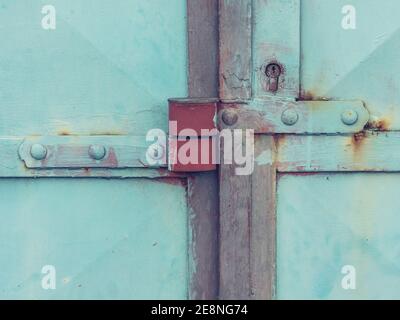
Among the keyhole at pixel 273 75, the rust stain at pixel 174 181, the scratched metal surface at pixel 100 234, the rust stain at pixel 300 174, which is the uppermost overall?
the keyhole at pixel 273 75

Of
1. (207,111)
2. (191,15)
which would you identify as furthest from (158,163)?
(191,15)

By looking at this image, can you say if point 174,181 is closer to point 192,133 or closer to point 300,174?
point 192,133

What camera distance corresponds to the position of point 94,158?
46.1 inches

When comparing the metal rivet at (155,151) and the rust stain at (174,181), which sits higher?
the metal rivet at (155,151)

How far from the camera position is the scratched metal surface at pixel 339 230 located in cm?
117

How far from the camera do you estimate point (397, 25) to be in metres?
1.15

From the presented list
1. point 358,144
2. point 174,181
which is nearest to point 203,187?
point 174,181

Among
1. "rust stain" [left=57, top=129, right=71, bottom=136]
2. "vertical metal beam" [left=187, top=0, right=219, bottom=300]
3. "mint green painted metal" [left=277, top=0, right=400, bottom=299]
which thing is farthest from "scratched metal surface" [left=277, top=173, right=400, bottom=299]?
"rust stain" [left=57, top=129, right=71, bottom=136]

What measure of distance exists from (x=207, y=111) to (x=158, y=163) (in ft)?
0.42

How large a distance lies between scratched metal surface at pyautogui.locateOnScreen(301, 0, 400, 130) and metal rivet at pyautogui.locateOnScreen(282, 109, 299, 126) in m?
0.04

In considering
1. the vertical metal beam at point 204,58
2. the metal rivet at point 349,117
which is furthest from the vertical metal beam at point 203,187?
the metal rivet at point 349,117

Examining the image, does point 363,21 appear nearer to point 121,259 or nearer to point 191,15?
point 191,15

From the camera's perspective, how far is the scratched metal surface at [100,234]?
119 centimetres

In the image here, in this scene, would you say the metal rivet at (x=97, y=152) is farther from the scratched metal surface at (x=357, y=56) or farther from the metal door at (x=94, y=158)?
the scratched metal surface at (x=357, y=56)
